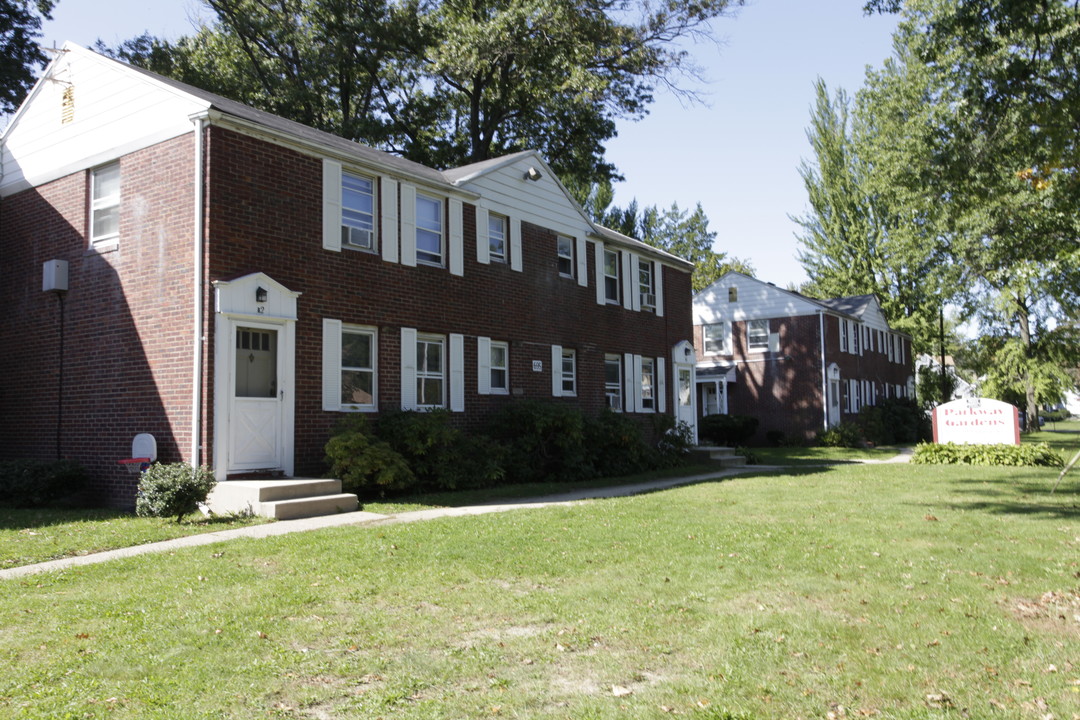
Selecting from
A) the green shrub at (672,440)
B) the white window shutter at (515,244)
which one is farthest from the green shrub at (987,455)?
the white window shutter at (515,244)

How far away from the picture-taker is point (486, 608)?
6113 millimetres

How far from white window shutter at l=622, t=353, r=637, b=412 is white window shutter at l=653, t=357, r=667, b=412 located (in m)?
1.32

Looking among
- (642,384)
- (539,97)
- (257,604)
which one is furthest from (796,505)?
(539,97)

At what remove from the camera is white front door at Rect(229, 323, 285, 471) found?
39.3 feet

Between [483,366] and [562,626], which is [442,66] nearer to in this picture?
[483,366]

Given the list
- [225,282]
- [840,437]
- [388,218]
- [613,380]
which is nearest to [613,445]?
[613,380]

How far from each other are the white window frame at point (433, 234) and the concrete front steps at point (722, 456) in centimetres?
950

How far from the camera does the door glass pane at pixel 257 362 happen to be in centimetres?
1237

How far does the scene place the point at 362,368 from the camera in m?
14.1

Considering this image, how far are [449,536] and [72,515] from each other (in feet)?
19.3

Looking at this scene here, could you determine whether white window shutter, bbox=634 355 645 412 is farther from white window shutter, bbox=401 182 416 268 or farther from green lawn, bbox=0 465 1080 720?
green lawn, bbox=0 465 1080 720

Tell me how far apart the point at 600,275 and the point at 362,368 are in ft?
27.2

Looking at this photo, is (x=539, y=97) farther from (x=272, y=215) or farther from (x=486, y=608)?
(x=486, y=608)

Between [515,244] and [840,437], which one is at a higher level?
[515,244]
